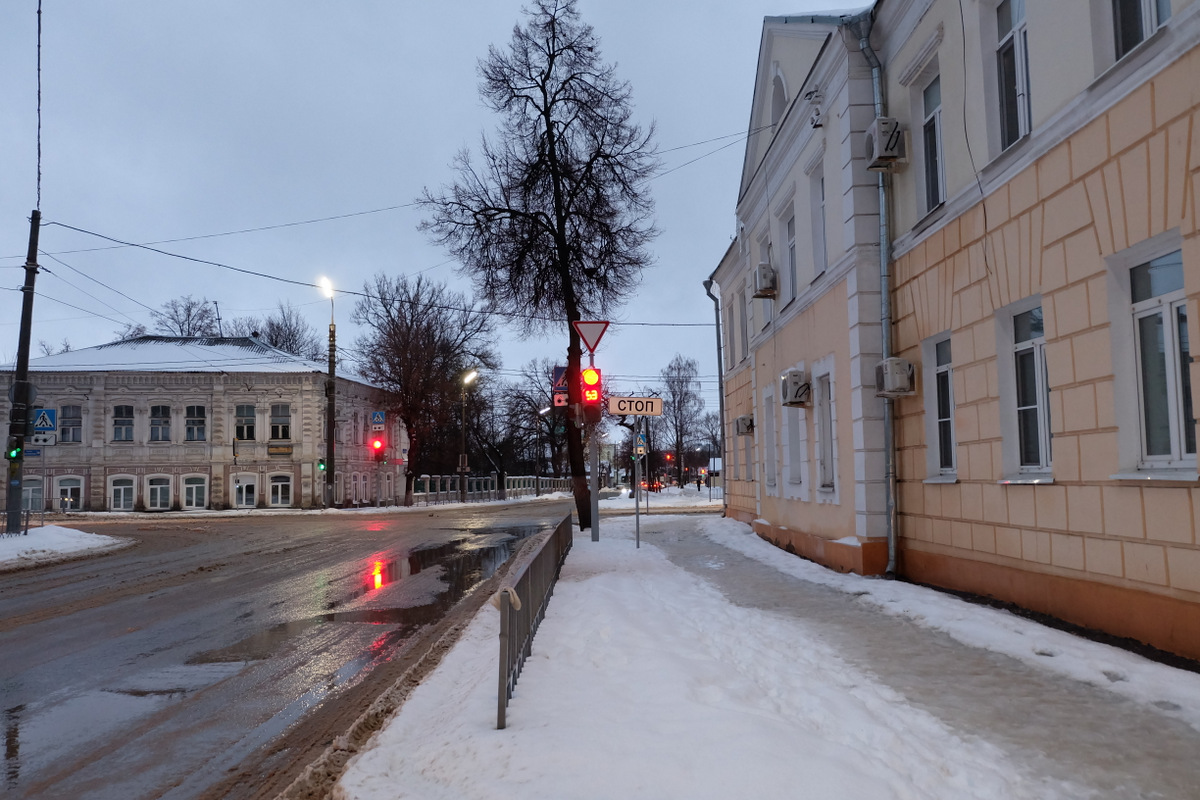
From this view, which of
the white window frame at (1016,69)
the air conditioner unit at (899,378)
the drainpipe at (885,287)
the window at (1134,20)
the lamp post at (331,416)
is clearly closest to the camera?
the window at (1134,20)

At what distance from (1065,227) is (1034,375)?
1496mm

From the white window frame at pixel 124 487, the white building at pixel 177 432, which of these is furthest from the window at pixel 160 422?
the white window frame at pixel 124 487

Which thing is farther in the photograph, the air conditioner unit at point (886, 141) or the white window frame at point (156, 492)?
the white window frame at point (156, 492)

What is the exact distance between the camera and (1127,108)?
235 inches

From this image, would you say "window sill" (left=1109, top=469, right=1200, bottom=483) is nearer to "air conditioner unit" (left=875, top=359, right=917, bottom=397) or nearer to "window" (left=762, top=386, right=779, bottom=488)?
"air conditioner unit" (left=875, top=359, right=917, bottom=397)

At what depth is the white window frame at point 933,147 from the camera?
953 cm

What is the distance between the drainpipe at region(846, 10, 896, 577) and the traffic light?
527 cm

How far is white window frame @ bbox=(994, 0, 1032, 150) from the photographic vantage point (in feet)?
25.0

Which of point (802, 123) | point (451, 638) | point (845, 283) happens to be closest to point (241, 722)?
point (451, 638)

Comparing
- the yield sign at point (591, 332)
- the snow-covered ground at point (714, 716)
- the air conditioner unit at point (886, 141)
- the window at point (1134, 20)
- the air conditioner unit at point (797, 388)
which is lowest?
the snow-covered ground at point (714, 716)

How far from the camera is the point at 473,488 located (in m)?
62.8

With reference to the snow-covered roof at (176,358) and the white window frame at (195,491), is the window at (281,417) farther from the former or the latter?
the white window frame at (195,491)

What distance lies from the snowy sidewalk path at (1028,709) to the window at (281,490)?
37.0 m

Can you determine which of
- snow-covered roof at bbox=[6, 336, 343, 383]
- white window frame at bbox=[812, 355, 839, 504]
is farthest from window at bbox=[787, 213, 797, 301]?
snow-covered roof at bbox=[6, 336, 343, 383]
